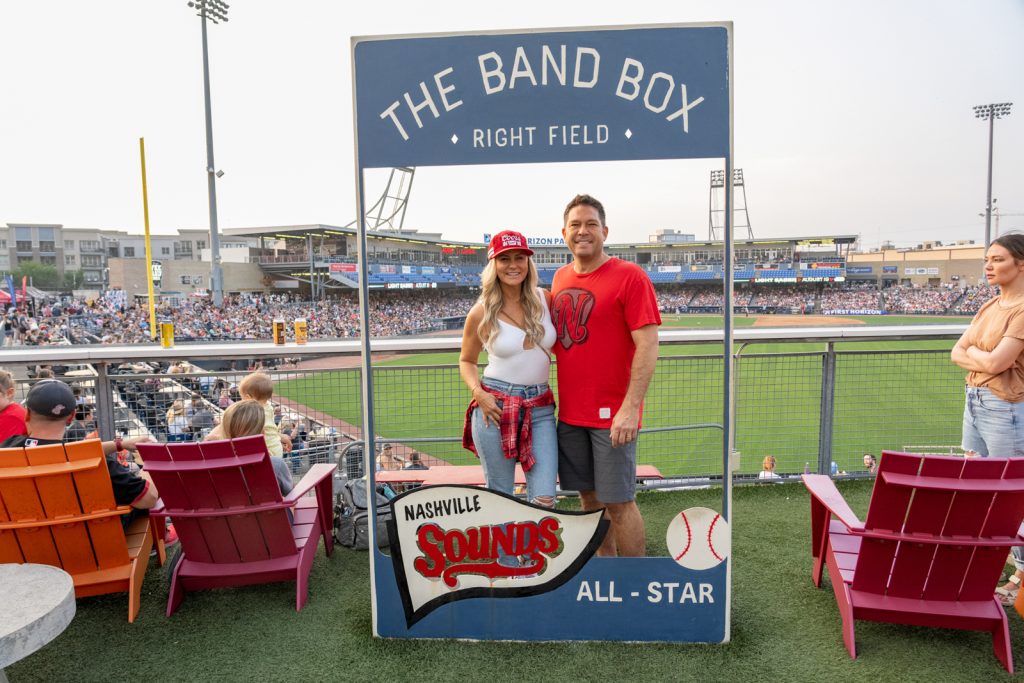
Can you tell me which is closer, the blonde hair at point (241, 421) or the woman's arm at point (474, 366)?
the woman's arm at point (474, 366)

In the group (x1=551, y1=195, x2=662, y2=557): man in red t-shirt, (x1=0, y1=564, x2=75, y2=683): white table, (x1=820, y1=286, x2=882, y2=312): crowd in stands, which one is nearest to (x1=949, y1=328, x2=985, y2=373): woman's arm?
(x1=551, y1=195, x2=662, y2=557): man in red t-shirt

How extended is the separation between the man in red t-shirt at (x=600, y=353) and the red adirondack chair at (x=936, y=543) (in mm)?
899

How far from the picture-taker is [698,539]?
2.53 m

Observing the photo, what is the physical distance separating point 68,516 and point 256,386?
1058mm

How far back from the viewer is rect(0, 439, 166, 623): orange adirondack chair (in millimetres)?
2477

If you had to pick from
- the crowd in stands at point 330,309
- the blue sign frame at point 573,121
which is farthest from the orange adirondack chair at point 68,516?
the crowd in stands at point 330,309

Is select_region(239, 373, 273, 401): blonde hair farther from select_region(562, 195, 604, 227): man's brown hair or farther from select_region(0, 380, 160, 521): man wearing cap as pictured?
select_region(562, 195, 604, 227): man's brown hair

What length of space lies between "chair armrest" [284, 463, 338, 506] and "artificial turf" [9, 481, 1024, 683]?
0.55 metres

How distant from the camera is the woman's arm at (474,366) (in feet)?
8.24

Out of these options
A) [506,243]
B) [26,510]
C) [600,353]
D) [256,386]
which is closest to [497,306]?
[506,243]

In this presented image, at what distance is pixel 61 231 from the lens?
6488cm

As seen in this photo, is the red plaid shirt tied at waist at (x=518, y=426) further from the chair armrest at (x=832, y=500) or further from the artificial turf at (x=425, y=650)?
the chair armrest at (x=832, y=500)

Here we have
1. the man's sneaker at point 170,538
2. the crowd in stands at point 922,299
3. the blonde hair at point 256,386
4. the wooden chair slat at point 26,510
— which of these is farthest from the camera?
the crowd in stands at point 922,299

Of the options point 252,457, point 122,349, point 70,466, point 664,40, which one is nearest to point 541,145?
point 664,40
